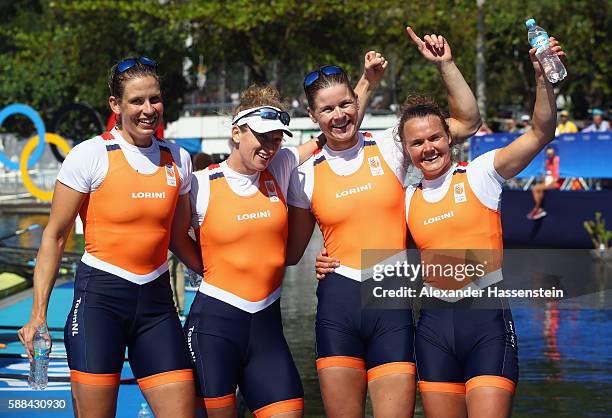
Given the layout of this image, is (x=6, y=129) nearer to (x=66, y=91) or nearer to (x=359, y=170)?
(x=66, y=91)

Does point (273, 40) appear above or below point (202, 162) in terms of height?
above

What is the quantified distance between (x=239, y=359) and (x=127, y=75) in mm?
1562

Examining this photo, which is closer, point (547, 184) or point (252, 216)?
point (252, 216)

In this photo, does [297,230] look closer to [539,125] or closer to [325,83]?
[325,83]

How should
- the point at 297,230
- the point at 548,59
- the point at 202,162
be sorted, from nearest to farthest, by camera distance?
the point at 548,59 → the point at 297,230 → the point at 202,162

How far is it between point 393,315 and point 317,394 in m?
4.10

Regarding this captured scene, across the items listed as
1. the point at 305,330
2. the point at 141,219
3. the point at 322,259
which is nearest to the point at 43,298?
the point at 141,219

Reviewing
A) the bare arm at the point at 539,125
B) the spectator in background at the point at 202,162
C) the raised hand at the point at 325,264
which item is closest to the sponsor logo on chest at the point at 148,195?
the raised hand at the point at 325,264

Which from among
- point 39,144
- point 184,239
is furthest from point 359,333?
point 39,144

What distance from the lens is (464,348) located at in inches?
241

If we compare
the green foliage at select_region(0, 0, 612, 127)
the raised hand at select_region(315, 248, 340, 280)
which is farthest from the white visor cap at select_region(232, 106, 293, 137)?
the green foliage at select_region(0, 0, 612, 127)

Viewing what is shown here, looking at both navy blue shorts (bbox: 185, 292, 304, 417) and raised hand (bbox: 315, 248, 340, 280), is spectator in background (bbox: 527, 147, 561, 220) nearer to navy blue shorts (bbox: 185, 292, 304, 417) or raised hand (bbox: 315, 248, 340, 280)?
raised hand (bbox: 315, 248, 340, 280)

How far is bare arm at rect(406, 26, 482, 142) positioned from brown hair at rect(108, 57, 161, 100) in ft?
4.52

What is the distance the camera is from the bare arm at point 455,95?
6539 mm
